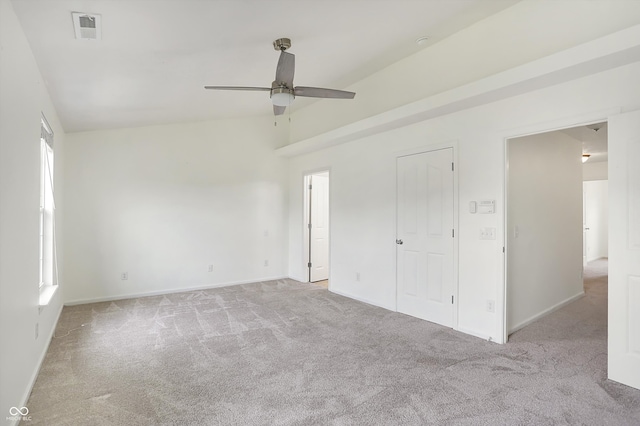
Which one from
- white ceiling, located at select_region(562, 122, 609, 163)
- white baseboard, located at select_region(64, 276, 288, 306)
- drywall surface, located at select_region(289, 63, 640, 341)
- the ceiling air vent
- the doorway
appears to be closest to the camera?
the ceiling air vent

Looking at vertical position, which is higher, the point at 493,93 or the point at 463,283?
the point at 493,93

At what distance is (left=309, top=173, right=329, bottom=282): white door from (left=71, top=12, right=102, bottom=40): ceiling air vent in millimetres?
4264

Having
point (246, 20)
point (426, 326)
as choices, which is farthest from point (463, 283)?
point (246, 20)

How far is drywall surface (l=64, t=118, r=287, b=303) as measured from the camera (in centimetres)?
481

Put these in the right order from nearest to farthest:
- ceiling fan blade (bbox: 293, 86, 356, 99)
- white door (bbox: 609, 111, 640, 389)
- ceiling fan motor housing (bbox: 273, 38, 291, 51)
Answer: white door (bbox: 609, 111, 640, 389) < ceiling fan motor housing (bbox: 273, 38, 291, 51) < ceiling fan blade (bbox: 293, 86, 356, 99)

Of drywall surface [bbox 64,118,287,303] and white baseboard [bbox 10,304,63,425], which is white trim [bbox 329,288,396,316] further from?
white baseboard [bbox 10,304,63,425]

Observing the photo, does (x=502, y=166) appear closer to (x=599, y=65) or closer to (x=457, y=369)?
(x=599, y=65)

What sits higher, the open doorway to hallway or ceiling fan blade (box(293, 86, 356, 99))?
ceiling fan blade (box(293, 86, 356, 99))

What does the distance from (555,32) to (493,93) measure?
631 mm

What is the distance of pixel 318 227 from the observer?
6371 millimetres

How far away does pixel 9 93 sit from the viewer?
1.96 m

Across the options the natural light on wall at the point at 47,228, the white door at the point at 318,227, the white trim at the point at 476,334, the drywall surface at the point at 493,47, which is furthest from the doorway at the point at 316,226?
the natural light on wall at the point at 47,228

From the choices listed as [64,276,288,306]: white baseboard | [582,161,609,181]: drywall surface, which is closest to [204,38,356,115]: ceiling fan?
[64,276,288,306]: white baseboard

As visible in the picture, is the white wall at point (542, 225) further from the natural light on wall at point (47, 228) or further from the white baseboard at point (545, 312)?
the natural light on wall at point (47, 228)
